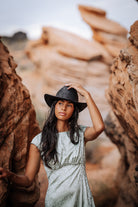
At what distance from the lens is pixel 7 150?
2.63 meters

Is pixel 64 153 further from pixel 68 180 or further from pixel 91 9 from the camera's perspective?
pixel 91 9

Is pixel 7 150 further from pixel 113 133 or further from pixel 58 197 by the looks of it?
pixel 113 133

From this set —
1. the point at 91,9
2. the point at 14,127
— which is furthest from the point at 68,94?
the point at 91,9

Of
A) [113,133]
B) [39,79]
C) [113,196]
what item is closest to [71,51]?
[39,79]

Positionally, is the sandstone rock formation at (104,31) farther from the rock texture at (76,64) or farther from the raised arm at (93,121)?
the raised arm at (93,121)

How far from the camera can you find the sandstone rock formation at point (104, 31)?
44.5 feet

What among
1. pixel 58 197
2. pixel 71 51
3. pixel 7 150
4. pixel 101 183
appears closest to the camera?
pixel 58 197

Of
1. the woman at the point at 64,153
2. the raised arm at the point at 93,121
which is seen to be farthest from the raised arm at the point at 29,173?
the raised arm at the point at 93,121

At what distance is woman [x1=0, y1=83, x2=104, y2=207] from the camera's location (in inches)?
88.3

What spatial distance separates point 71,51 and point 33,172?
35.6 ft

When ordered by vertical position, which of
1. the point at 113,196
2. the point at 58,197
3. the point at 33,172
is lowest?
the point at 113,196

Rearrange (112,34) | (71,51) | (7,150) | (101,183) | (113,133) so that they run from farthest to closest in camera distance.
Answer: (112,34), (71,51), (101,183), (113,133), (7,150)

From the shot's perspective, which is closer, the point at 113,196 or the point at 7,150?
the point at 7,150

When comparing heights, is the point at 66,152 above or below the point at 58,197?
above
